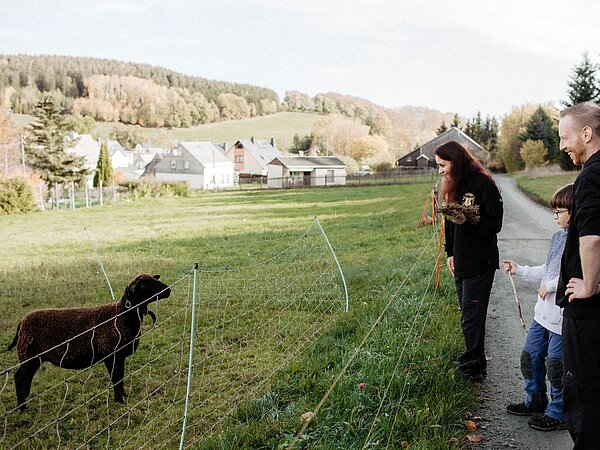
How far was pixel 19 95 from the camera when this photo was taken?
326 feet

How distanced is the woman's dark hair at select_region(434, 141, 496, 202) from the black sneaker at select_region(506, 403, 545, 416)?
1678 millimetres

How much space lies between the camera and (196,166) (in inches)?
2729

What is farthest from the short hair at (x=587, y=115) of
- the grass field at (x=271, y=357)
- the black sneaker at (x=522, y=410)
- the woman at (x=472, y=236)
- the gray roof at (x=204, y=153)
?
the gray roof at (x=204, y=153)

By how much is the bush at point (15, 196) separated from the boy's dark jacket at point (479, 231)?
27561mm

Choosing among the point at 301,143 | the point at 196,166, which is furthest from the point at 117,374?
the point at 301,143

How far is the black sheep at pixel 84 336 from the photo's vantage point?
445 centimetres

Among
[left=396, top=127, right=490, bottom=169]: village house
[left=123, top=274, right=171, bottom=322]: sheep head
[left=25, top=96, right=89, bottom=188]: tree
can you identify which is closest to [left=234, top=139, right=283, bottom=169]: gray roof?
[left=396, top=127, right=490, bottom=169]: village house

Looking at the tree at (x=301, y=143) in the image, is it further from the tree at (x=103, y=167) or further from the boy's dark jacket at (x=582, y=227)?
the boy's dark jacket at (x=582, y=227)

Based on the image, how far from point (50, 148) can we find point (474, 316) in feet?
128

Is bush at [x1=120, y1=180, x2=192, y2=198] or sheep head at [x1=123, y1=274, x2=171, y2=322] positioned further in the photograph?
bush at [x1=120, y1=180, x2=192, y2=198]

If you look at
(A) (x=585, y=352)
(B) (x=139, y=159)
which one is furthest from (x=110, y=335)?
(B) (x=139, y=159)

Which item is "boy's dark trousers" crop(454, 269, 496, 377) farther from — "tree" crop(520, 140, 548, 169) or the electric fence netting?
"tree" crop(520, 140, 548, 169)

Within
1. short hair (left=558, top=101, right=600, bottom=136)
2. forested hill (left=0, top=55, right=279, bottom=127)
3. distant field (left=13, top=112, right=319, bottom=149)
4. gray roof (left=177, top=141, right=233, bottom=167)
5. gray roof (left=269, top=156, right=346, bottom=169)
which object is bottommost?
→ short hair (left=558, top=101, right=600, bottom=136)

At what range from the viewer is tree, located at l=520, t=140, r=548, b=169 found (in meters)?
46.7
